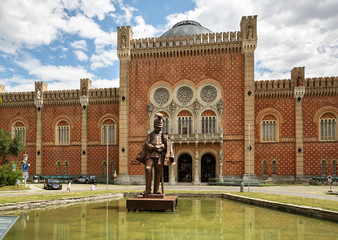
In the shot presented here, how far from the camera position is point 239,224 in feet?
42.7

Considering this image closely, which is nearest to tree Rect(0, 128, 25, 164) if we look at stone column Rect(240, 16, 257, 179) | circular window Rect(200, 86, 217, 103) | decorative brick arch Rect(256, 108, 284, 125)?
circular window Rect(200, 86, 217, 103)

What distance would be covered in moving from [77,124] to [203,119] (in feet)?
63.2

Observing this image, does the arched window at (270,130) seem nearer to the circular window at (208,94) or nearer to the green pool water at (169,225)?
the circular window at (208,94)

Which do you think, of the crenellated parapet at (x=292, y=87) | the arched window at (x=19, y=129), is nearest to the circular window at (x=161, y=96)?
the crenellated parapet at (x=292, y=87)

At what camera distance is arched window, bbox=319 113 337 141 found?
126 feet

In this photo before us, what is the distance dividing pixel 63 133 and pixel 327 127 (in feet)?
123

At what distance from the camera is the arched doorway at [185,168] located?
4062 centimetres

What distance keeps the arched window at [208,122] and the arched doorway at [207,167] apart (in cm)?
354

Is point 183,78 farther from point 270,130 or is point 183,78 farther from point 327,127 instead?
point 327,127

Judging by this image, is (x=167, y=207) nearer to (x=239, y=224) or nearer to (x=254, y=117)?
(x=239, y=224)

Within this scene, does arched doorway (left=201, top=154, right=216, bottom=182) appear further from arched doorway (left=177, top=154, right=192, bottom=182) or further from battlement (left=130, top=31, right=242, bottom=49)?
Answer: battlement (left=130, top=31, right=242, bottom=49)

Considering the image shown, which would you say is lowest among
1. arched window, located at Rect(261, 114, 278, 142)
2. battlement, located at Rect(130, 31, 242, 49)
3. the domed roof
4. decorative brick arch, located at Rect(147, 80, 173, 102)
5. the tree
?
the tree

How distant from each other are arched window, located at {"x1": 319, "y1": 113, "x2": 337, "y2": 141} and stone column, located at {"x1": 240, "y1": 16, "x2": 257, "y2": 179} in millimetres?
9166

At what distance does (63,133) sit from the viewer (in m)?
46.0
